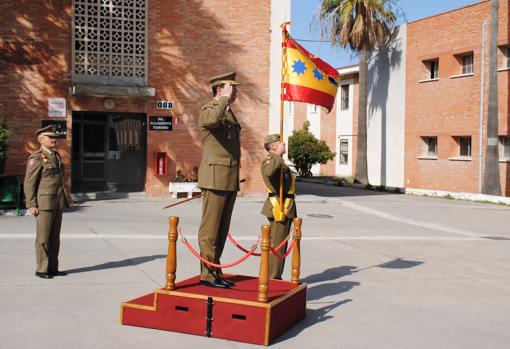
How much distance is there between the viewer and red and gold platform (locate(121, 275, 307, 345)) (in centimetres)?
567

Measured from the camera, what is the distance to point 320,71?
9.98 m

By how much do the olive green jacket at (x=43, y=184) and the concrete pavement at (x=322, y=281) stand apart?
95 cm

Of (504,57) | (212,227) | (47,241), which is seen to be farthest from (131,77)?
(504,57)

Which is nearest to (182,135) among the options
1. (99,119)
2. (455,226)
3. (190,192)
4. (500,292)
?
(190,192)

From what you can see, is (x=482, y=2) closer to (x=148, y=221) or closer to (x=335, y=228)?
(x=335, y=228)

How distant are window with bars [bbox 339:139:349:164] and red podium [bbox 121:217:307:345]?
32003 mm

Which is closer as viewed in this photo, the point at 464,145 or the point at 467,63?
the point at 467,63

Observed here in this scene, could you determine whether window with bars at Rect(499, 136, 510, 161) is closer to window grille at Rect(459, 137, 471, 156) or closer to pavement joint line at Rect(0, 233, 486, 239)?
window grille at Rect(459, 137, 471, 156)

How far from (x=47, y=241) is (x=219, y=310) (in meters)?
3.45

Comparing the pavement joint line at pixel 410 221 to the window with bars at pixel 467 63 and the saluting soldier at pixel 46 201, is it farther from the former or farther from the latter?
the window with bars at pixel 467 63

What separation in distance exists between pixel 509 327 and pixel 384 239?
21.6 ft

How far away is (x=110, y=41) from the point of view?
19656mm

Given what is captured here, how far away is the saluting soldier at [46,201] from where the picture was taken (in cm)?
827

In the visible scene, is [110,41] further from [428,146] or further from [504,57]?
[428,146]
